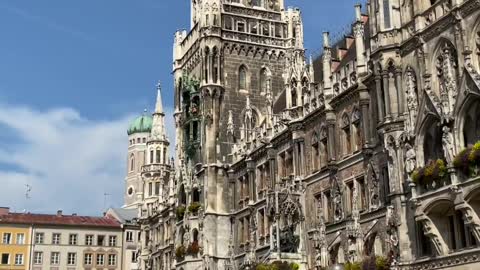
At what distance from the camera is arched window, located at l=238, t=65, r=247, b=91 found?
6144cm

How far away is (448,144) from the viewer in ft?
97.2

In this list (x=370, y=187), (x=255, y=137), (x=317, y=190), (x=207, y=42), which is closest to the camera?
(x=370, y=187)

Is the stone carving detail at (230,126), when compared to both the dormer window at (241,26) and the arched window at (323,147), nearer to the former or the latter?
the dormer window at (241,26)

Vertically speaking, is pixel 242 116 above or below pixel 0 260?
above

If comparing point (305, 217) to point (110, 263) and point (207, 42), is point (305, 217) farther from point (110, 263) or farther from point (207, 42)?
point (110, 263)

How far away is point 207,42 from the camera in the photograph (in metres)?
60.1

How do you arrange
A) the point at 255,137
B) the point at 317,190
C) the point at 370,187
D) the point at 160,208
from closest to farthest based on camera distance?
the point at 370,187
the point at 317,190
the point at 255,137
the point at 160,208

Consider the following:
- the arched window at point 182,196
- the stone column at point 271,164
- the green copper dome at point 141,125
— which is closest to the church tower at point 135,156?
the green copper dome at point 141,125

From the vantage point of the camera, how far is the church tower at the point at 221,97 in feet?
187

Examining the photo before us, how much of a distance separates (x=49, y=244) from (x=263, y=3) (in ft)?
154

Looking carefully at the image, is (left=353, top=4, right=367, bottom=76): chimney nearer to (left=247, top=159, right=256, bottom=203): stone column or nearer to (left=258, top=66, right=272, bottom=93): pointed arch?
(left=247, top=159, right=256, bottom=203): stone column

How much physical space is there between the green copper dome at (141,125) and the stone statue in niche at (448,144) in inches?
4497

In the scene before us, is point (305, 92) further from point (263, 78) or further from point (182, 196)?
point (182, 196)

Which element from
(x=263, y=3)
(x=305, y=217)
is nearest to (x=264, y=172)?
(x=305, y=217)
